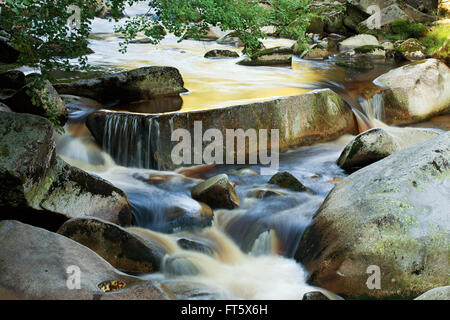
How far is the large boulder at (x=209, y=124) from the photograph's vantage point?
6.42 metres

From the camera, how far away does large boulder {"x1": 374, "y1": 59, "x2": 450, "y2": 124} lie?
8602 millimetres

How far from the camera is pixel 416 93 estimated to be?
865 centimetres

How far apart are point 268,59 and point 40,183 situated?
851cm

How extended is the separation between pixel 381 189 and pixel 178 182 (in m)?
2.73

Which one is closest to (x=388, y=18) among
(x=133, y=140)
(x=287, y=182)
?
(x=287, y=182)

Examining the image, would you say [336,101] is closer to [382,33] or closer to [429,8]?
[382,33]

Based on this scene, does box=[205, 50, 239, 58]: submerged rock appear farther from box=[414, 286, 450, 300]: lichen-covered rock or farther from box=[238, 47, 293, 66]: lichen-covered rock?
box=[414, 286, 450, 300]: lichen-covered rock

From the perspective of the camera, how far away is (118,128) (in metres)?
6.59

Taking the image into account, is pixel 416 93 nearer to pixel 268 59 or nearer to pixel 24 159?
pixel 268 59

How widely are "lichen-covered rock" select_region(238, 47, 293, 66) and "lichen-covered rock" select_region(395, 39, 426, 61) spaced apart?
367cm

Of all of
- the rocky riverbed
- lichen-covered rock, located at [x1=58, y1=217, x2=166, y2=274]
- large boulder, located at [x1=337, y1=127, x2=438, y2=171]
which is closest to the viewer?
the rocky riverbed

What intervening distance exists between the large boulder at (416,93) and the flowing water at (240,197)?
12.2 inches

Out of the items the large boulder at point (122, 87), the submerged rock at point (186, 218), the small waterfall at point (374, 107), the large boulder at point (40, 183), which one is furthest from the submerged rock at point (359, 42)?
the large boulder at point (40, 183)

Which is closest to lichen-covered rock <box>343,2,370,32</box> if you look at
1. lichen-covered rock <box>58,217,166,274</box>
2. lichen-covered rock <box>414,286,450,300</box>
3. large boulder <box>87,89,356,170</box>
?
large boulder <box>87,89,356,170</box>
